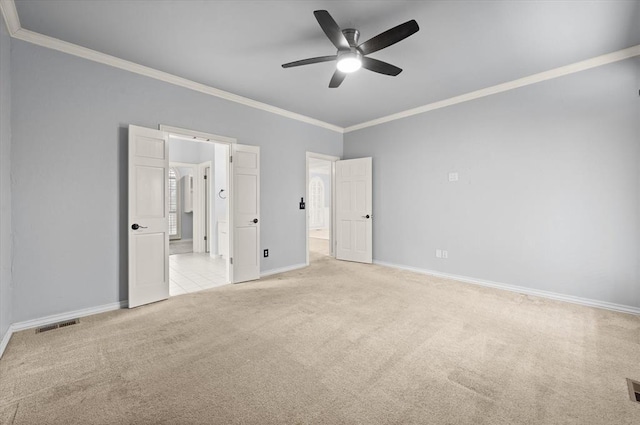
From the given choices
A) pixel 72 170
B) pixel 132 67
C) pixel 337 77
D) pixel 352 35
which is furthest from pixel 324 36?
pixel 72 170

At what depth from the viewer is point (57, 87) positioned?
2.83 metres

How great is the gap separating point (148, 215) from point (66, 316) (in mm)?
1283

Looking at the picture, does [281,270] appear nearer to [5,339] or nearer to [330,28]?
[5,339]

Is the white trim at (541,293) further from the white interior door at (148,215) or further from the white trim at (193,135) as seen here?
the white interior door at (148,215)

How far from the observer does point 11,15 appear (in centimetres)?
239

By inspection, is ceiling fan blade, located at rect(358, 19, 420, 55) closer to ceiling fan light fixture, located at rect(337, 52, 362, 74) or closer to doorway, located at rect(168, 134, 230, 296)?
ceiling fan light fixture, located at rect(337, 52, 362, 74)

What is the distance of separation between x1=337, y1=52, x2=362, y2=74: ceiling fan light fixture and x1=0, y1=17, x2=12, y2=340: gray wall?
9.49 ft

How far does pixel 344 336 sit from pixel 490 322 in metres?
1.58

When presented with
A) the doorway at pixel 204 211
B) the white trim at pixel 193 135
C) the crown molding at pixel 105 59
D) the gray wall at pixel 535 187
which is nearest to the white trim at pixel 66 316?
the doorway at pixel 204 211

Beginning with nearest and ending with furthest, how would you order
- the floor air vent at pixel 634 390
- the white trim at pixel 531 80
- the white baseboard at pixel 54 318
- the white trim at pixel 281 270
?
the floor air vent at pixel 634 390, the white baseboard at pixel 54 318, the white trim at pixel 531 80, the white trim at pixel 281 270

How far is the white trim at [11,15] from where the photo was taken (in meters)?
2.27

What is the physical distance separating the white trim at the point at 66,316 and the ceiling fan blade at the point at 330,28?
3620mm

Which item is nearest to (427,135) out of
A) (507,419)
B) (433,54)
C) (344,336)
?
(433,54)

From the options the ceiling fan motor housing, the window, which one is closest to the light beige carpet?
the ceiling fan motor housing
